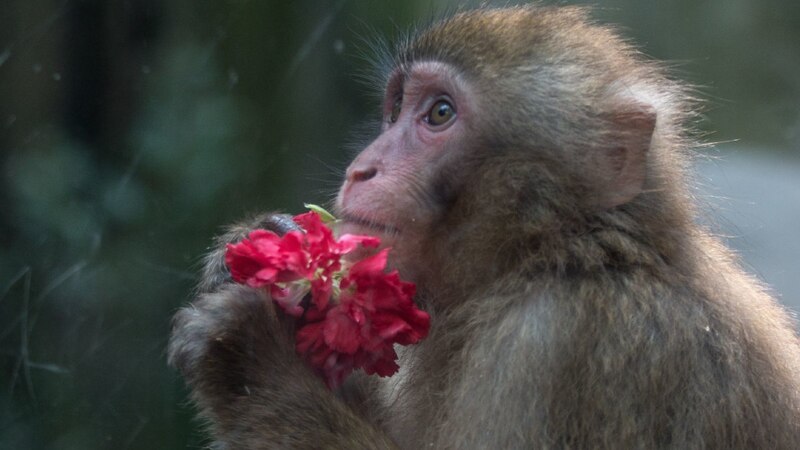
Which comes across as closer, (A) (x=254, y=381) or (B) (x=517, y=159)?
(A) (x=254, y=381)

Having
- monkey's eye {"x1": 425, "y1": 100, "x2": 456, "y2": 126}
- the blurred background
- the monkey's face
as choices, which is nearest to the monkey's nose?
the monkey's face

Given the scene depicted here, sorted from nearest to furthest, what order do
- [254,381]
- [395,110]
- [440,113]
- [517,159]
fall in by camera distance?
[254,381], [517,159], [440,113], [395,110]

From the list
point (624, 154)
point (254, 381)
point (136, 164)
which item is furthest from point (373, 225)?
point (136, 164)

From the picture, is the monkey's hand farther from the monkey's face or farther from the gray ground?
the gray ground

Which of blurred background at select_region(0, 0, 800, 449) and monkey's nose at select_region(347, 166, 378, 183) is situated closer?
monkey's nose at select_region(347, 166, 378, 183)

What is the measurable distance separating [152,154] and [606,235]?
8.36ft

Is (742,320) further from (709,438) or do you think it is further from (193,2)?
(193,2)

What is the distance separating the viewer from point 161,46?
5.31m

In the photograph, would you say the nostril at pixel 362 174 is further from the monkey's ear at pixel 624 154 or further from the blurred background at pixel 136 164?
the blurred background at pixel 136 164

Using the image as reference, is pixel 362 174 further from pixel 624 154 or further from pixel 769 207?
pixel 769 207

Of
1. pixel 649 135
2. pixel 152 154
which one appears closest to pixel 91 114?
pixel 152 154

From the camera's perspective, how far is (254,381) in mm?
3590

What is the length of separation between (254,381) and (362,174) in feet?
2.46

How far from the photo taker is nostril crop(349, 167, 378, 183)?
379 cm
